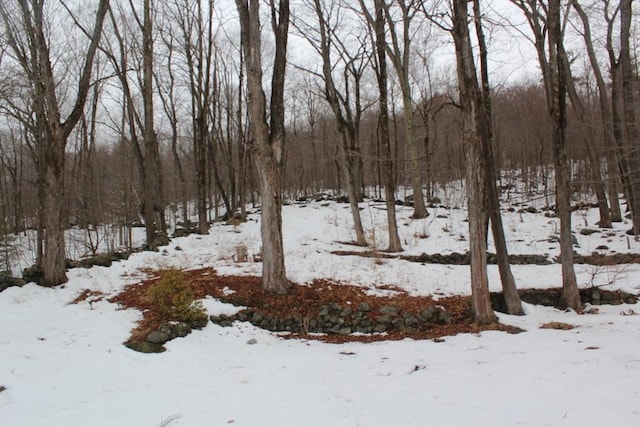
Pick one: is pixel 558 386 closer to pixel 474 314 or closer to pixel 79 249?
pixel 474 314

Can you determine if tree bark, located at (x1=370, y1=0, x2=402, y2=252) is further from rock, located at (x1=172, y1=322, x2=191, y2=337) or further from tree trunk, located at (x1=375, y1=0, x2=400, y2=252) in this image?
rock, located at (x1=172, y1=322, x2=191, y2=337)

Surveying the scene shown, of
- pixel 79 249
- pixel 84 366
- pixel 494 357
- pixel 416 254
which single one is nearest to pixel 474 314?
pixel 494 357

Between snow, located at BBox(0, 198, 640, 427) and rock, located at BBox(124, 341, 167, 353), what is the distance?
0.33ft

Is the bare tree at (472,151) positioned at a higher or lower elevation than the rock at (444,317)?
higher

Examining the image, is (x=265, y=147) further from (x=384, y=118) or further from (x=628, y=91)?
(x=628, y=91)

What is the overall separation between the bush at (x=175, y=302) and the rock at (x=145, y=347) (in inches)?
32.1

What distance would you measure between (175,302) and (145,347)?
1045 millimetres

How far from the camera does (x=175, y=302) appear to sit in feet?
21.0

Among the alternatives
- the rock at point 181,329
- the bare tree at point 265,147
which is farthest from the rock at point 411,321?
the rock at point 181,329

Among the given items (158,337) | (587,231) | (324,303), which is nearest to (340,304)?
(324,303)

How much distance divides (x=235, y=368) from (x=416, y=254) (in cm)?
804

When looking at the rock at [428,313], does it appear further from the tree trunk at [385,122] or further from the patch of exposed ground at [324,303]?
the tree trunk at [385,122]

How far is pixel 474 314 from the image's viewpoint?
6.84 meters

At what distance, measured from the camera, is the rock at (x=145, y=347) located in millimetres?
5395
